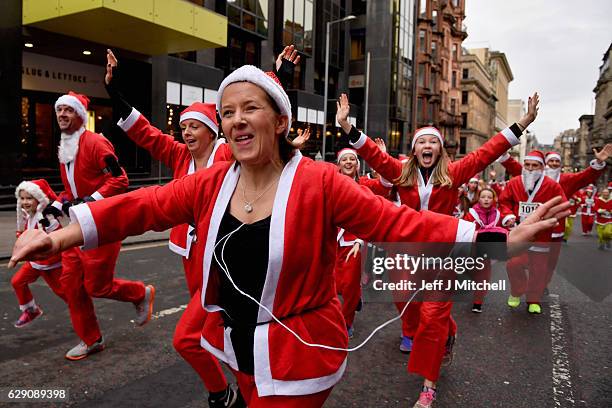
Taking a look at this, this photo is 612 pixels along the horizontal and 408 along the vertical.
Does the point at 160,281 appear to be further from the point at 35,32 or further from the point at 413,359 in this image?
the point at 35,32

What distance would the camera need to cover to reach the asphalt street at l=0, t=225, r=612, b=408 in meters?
3.68

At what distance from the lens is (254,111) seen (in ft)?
6.74

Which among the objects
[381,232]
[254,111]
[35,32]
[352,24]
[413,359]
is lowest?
[413,359]

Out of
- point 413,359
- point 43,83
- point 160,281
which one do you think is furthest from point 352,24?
point 413,359

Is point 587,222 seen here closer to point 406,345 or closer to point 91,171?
point 406,345

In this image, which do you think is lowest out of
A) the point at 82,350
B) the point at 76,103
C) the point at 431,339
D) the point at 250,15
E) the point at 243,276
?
the point at 82,350

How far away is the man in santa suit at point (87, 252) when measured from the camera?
4.27 metres

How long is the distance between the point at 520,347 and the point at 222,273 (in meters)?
3.99

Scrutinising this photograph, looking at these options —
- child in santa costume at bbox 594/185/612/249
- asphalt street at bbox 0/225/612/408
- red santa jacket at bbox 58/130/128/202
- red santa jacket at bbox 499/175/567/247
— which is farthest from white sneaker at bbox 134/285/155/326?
child in santa costume at bbox 594/185/612/249

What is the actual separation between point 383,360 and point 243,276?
9.52 feet

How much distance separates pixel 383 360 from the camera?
4.52 m

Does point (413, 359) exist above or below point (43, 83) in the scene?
below

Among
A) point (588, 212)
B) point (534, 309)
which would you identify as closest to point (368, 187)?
point (534, 309)

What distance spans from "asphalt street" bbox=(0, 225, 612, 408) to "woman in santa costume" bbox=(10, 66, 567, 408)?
99cm
